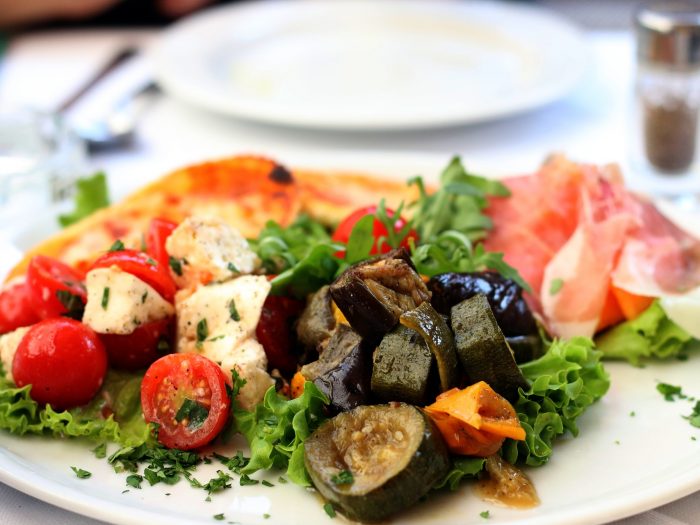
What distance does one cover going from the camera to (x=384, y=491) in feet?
7.51

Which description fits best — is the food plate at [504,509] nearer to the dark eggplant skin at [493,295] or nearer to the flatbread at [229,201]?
the dark eggplant skin at [493,295]

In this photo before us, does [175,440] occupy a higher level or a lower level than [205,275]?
lower

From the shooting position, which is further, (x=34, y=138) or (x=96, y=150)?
(x=96, y=150)

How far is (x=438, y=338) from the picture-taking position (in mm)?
2607

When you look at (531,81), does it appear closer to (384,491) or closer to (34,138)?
(34,138)

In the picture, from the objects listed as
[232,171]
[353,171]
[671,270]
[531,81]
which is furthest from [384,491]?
[531,81]

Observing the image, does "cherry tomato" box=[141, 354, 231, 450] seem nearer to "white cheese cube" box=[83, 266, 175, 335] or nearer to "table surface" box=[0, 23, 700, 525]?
"white cheese cube" box=[83, 266, 175, 335]

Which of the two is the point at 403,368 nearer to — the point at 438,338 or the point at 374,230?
the point at 438,338

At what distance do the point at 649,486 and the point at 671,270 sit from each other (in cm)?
124

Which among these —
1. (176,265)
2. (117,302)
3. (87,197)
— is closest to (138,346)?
(117,302)

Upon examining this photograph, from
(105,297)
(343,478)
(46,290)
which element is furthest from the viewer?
(46,290)

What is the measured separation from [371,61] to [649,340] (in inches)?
148

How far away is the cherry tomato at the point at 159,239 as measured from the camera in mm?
3287

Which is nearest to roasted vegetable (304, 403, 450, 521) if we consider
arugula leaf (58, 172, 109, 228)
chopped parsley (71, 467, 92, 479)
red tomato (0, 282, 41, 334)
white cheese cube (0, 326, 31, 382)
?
chopped parsley (71, 467, 92, 479)
